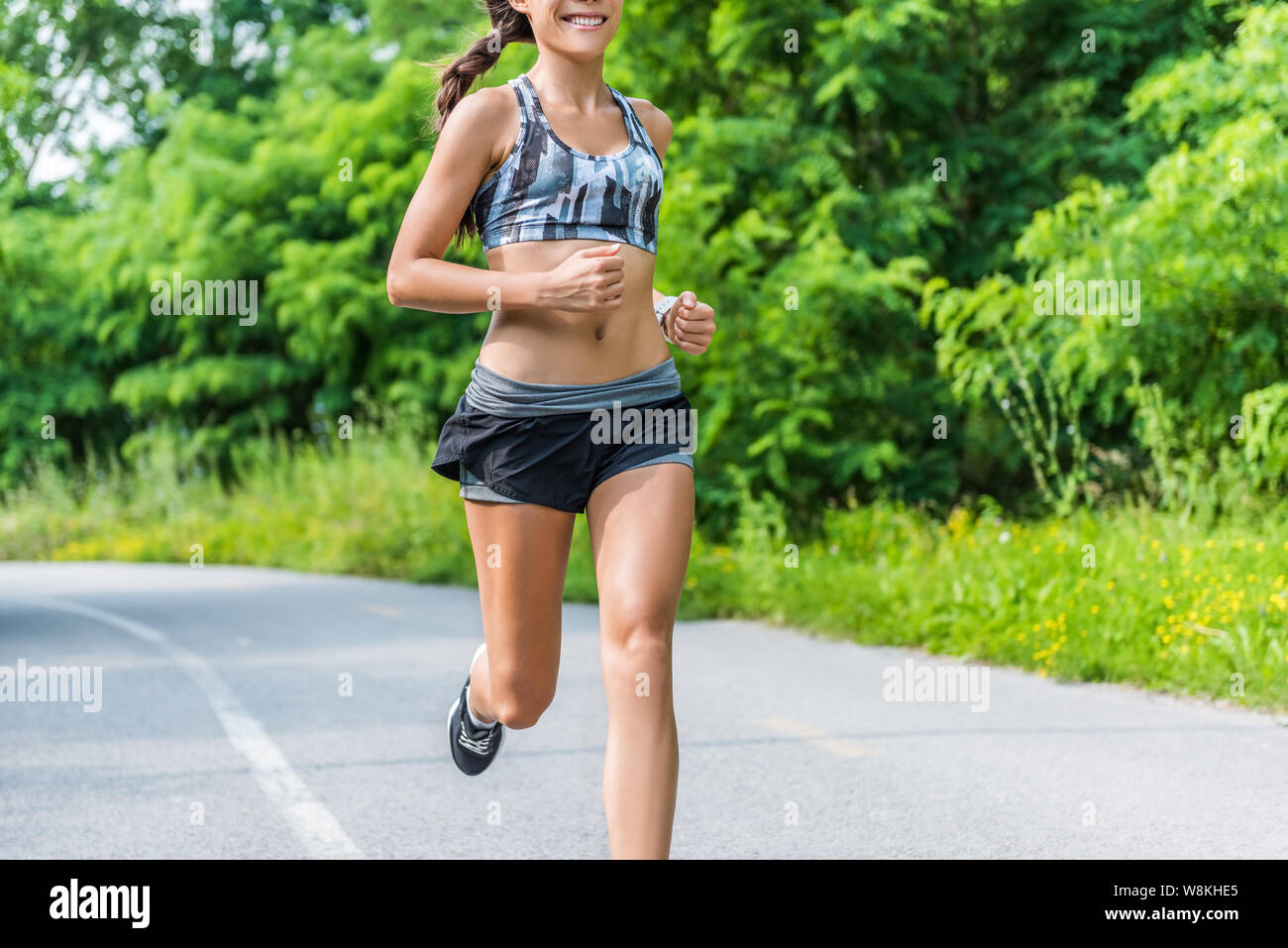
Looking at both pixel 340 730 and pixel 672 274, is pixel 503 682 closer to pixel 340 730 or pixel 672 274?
pixel 340 730

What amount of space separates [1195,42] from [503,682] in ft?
37.6

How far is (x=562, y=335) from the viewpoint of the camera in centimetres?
363

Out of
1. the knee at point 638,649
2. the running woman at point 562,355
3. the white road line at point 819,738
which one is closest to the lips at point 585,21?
the running woman at point 562,355

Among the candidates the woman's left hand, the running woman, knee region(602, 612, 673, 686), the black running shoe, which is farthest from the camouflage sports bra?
the black running shoe

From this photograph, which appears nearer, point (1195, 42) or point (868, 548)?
point (868, 548)

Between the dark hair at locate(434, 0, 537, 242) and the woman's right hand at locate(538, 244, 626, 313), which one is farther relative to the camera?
the dark hair at locate(434, 0, 537, 242)

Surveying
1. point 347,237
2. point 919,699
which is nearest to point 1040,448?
point 919,699

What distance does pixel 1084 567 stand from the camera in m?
9.58

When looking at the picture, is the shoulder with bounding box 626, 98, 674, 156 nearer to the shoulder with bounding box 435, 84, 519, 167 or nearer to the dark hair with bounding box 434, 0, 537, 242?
the dark hair with bounding box 434, 0, 537, 242

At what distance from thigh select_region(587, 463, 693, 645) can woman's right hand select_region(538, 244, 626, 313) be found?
16.9 inches

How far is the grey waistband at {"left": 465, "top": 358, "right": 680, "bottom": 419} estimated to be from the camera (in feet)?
11.9

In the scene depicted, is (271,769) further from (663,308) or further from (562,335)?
(562,335)

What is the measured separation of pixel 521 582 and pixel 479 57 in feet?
4.27

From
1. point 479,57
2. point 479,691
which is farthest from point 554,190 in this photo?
point 479,691
